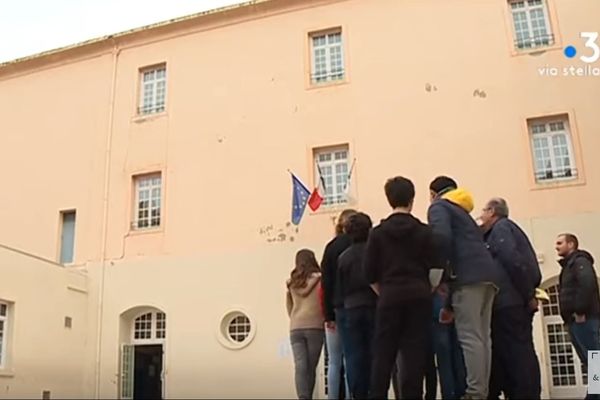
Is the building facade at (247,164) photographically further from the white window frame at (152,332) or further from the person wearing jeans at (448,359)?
the person wearing jeans at (448,359)

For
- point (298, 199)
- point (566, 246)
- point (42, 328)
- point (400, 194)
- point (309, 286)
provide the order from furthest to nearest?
point (42, 328) < point (298, 199) < point (566, 246) < point (309, 286) < point (400, 194)

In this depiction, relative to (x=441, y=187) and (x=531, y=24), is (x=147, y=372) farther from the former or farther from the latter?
(x=441, y=187)

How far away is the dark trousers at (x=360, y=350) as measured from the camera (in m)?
5.48

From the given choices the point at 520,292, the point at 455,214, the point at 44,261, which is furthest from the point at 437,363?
the point at 44,261

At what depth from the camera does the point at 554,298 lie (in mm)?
13195

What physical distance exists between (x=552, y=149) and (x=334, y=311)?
8993 mm

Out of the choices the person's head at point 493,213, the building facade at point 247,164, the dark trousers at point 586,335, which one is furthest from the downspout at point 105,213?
the person's head at point 493,213

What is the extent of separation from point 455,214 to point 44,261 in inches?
453

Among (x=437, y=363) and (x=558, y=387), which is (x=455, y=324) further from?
(x=558, y=387)

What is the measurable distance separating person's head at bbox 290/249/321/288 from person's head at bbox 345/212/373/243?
1.06 m

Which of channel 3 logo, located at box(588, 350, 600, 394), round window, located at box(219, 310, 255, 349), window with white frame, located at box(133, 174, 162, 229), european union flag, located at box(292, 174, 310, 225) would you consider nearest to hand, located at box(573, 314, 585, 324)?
channel 3 logo, located at box(588, 350, 600, 394)

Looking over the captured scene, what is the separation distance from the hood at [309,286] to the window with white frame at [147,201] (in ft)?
31.5

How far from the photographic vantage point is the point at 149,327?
15750mm

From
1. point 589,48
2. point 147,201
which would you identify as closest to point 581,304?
point 589,48
